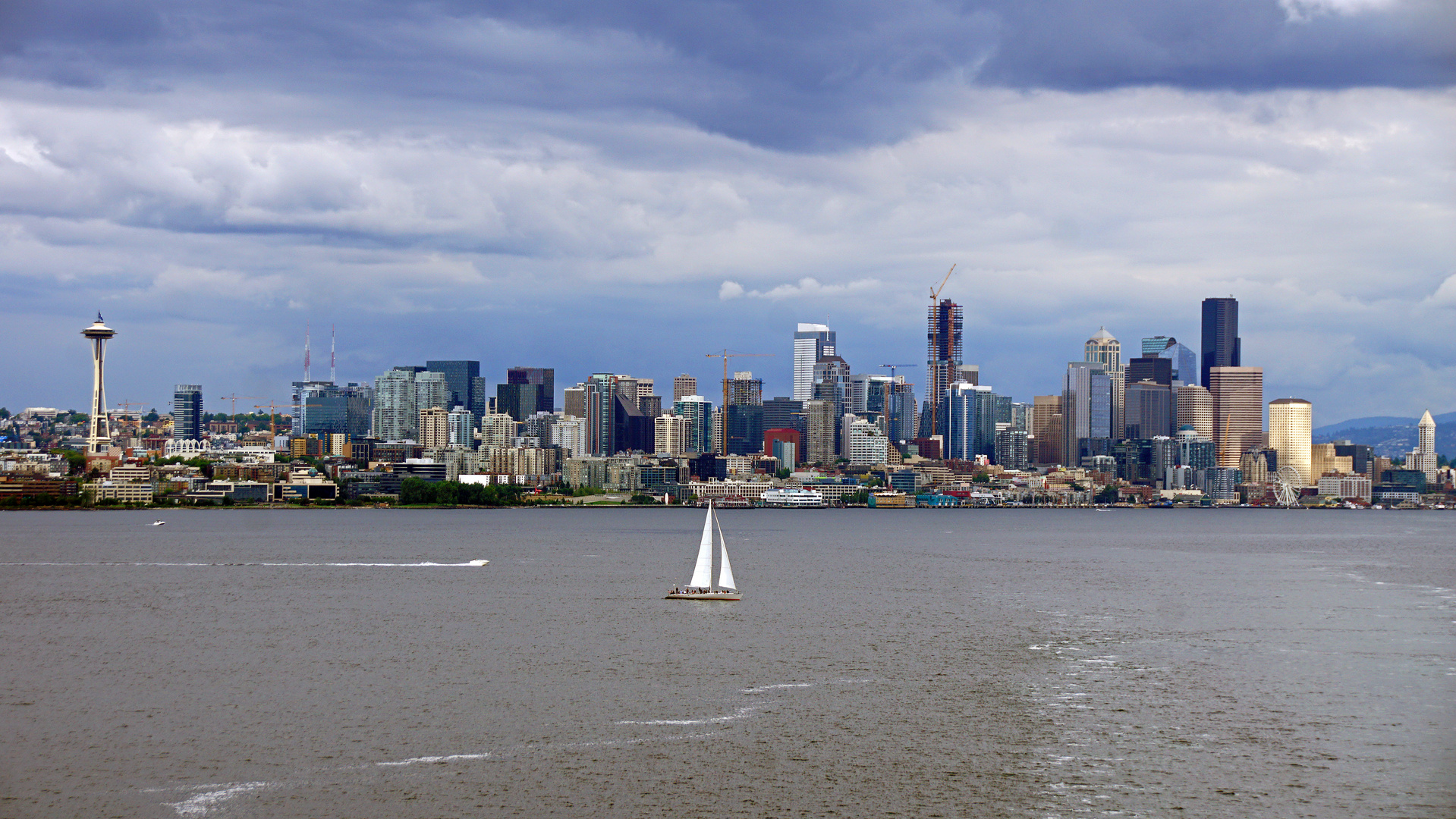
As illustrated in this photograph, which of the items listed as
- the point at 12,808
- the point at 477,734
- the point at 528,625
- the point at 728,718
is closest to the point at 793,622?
the point at 528,625

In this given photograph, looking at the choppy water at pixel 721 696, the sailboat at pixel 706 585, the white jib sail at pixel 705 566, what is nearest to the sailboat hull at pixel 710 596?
the sailboat at pixel 706 585

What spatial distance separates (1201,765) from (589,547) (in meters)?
95.1

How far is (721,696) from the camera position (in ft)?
139

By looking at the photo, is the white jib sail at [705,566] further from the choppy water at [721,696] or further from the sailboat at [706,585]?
the choppy water at [721,696]

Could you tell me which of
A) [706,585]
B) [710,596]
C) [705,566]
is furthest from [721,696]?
[705,566]

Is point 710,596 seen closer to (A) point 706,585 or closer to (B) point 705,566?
(A) point 706,585

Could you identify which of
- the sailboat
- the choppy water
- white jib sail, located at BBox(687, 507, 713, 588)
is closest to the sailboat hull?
the sailboat

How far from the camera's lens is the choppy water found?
104 feet

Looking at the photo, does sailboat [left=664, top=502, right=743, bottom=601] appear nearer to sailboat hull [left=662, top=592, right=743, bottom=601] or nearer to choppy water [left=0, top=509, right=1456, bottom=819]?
sailboat hull [left=662, top=592, right=743, bottom=601]

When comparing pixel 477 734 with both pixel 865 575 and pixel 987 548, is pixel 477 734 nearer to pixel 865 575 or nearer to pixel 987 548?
pixel 865 575

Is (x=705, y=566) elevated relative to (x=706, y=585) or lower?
elevated

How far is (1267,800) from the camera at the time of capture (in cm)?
3130

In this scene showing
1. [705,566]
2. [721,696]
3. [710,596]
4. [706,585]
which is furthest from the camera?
[705,566]

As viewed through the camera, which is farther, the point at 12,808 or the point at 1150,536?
the point at 1150,536
